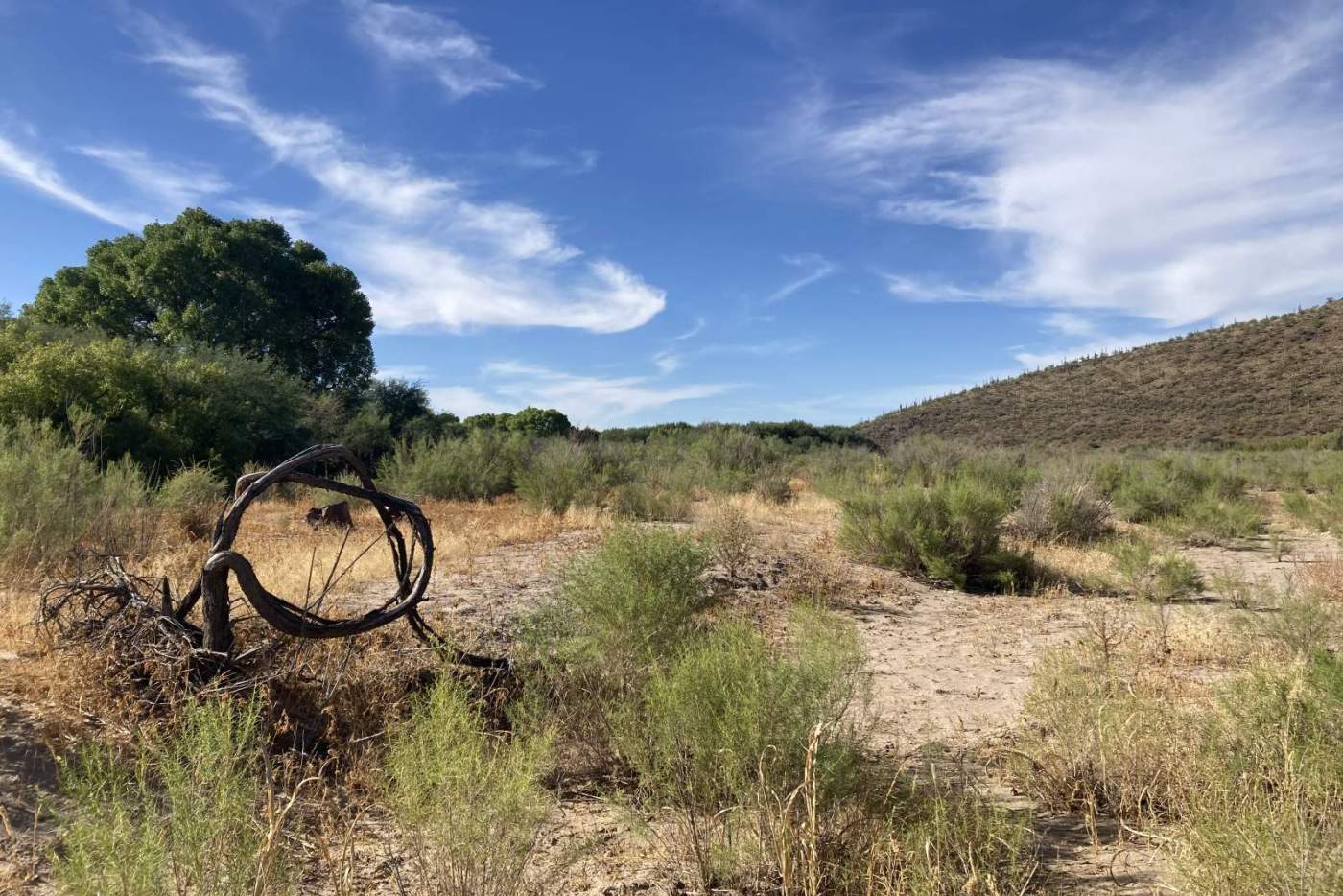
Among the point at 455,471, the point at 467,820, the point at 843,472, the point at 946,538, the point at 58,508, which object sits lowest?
the point at 467,820

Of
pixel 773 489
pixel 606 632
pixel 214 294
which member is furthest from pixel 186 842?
pixel 214 294

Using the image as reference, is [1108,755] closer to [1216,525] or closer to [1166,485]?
[1216,525]

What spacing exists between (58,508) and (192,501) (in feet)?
14.3

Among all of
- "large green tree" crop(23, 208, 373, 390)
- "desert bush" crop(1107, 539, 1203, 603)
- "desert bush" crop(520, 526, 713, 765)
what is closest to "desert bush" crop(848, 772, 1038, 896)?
"desert bush" crop(520, 526, 713, 765)

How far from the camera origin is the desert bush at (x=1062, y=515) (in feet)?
41.3

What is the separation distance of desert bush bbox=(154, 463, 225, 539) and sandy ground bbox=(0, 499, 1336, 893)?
3.68 meters

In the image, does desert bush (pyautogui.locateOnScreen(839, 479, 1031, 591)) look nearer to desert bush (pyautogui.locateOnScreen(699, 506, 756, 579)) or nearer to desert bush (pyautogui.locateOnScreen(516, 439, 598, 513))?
desert bush (pyautogui.locateOnScreen(699, 506, 756, 579))

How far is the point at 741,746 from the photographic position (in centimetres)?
319

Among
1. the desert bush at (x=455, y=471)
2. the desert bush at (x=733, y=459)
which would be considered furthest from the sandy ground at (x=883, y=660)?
the desert bush at (x=455, y=471)

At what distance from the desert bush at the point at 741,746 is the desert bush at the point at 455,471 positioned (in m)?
14.0

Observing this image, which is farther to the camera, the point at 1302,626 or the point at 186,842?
the point at 1302,626

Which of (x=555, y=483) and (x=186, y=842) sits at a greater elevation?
(x=555, y=483)

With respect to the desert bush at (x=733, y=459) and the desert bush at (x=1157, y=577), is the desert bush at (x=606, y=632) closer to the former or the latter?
the desert bush at (x=1157, y=577)

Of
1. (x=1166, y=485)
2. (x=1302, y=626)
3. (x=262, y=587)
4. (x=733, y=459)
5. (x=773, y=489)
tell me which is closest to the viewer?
(x=262, y=587)
